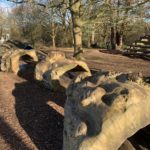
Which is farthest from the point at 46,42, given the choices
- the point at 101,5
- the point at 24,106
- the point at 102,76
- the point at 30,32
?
the point at 102,76

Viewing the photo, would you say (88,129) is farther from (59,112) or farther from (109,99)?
(59,112)

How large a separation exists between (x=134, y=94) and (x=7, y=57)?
10.1 m

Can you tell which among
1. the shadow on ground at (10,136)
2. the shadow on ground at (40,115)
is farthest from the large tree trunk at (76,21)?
the shadow on ground at (10,136)

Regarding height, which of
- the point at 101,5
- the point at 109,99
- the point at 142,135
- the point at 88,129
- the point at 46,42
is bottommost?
the point at 46,42

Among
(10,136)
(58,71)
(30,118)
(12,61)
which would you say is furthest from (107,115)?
(12,61)

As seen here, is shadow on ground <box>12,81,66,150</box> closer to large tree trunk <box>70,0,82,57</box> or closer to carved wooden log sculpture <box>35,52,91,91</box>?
carved wooden log sculpture <box>35,52,91,91</box>

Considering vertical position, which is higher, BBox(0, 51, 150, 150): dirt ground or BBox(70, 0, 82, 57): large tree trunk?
BBox(70, 0, 82, 57): large tree trunk

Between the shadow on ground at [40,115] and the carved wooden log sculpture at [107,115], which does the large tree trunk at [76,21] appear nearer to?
the shadow on ground at [40,115]

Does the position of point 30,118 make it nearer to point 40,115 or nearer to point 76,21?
point 40,115

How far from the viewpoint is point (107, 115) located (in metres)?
4.61

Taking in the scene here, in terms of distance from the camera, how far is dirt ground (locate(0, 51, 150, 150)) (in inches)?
258

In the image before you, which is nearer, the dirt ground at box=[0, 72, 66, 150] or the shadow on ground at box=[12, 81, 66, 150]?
the dirt ground at box=[0, 72, 66, 150]

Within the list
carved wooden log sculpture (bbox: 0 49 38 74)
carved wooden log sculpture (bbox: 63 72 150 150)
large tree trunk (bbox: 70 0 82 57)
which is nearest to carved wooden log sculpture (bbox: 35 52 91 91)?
carved wooden log sculpture (bbox: 0 49 38 74)

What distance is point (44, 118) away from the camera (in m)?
7.79
